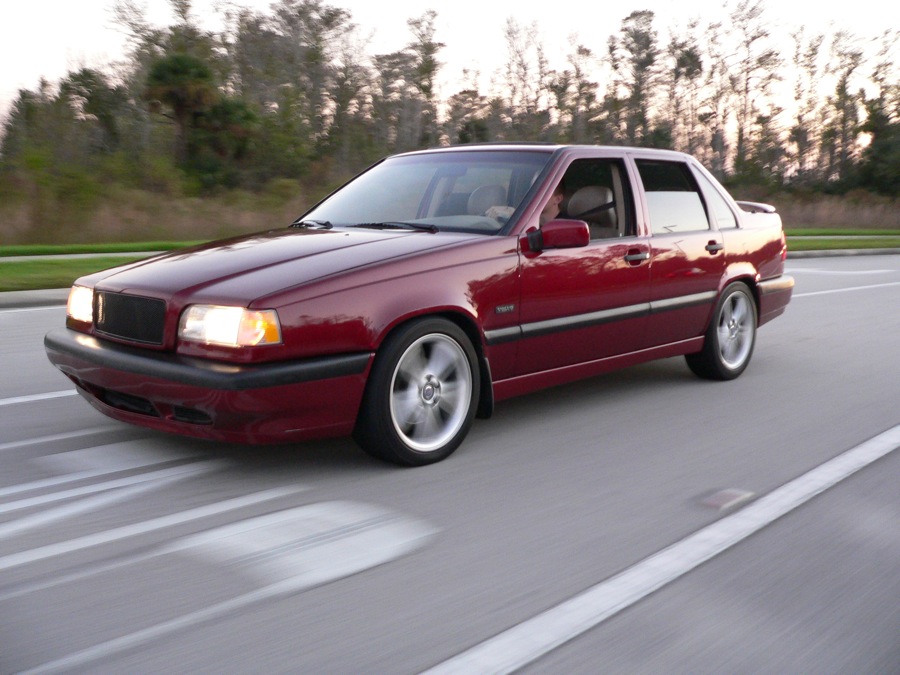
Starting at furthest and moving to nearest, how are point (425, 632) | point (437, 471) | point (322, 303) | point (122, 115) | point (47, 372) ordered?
point (122, 115)
point (47, 372)
point (437, 471)
point (322, 303)
point (425, 632)

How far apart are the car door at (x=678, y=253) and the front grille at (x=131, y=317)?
295cm

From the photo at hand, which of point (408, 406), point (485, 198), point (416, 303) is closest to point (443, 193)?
point (485, 198)

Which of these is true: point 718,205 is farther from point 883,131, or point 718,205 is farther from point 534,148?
point 883,131

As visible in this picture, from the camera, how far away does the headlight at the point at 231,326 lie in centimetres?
393

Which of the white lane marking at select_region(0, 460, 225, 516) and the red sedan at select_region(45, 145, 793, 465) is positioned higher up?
the red sedan at select_region(45, 145, 793, 465)

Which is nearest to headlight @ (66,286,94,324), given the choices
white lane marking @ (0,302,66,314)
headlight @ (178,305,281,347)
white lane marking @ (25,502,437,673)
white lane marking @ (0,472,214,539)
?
headlight @ (178,305,281,347)

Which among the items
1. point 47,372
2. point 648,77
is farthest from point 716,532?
point 648,77

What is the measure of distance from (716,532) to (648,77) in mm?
42921

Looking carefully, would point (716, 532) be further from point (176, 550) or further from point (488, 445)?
point (176, 550)

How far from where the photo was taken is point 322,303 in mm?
4055

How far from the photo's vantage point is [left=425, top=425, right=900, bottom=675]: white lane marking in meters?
2.65

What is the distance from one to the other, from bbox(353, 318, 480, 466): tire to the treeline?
53.6ft

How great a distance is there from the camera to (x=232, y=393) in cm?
388

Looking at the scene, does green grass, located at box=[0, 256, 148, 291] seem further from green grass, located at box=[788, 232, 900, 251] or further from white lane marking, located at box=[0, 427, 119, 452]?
green grass, located at box=[788, 232, 900, 251]
